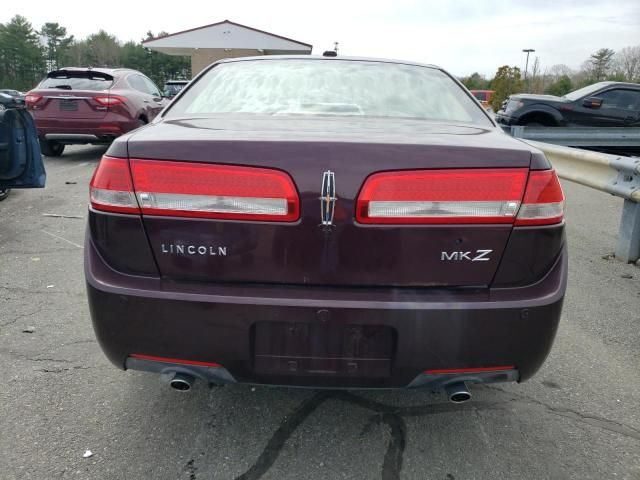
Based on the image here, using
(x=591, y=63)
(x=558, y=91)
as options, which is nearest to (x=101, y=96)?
(x=558, y=91)

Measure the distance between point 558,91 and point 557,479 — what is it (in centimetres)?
4089

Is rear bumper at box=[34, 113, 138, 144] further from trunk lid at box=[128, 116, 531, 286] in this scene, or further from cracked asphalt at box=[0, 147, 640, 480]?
trunk lid at box=[128, 116, 531, 286]

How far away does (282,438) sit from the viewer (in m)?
2.18

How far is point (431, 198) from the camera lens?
1.68 m

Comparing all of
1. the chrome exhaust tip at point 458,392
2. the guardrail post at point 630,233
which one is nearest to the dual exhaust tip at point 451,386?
the chrome exhaust tip at point 458,392

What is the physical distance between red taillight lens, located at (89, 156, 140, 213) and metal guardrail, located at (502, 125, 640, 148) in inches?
354

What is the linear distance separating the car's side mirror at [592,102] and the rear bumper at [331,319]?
37.8ft

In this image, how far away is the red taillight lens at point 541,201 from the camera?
1.73 m

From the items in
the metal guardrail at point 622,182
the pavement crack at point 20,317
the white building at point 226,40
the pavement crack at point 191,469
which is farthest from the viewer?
the white building at point 226,40

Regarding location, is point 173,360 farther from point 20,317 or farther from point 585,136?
point 585,136

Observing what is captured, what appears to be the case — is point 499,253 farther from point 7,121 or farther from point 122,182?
point 7,121

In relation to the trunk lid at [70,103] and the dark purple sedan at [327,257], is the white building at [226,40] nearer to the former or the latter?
the trunk lid at [70,103]

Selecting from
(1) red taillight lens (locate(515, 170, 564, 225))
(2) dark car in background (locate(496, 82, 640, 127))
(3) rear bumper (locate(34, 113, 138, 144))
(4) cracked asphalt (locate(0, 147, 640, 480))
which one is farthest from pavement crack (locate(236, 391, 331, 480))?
(2) dark car in background (locate(496, 82, 640, 127))

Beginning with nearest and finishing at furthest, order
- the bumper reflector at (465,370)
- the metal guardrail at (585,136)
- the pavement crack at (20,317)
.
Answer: the bumper reflector at (465,370) → the pavement crack at (20,317) → the metal guardrail at (585,136)
